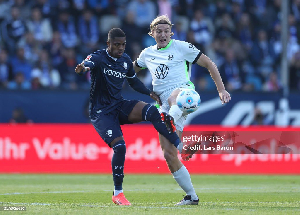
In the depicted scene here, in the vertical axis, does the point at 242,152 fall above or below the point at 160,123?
below

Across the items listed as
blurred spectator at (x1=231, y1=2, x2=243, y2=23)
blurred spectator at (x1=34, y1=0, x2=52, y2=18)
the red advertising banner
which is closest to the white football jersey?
the red advertising banner

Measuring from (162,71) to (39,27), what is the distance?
10155mm

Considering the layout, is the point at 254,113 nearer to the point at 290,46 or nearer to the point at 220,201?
the point at 290,46

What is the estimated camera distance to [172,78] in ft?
27.3

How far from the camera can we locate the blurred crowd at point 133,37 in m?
17.1

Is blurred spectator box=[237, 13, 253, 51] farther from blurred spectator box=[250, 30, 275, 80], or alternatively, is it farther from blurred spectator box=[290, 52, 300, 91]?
blurred spectator box=[290, 52, 300, 91]

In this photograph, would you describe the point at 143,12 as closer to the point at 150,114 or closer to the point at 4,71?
the point at 4,71

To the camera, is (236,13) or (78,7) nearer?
(78,7)

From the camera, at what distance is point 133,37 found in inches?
714

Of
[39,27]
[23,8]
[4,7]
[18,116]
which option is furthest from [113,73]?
[4,7]

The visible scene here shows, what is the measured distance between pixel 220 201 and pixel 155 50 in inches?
85.1

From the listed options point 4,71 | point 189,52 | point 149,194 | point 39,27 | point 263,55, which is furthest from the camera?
point 263,55

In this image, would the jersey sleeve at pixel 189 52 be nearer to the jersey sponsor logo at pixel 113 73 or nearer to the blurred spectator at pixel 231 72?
the jersey sponsor logo at pixel 113 73

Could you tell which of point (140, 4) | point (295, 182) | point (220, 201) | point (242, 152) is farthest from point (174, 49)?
point (140, 4)
